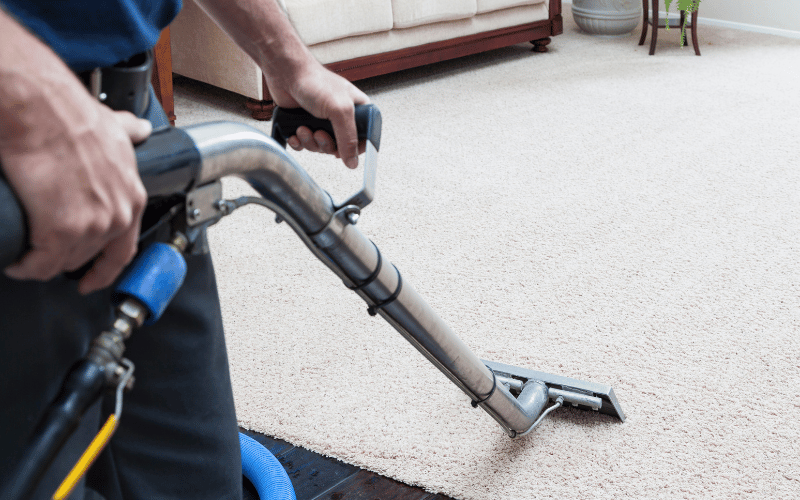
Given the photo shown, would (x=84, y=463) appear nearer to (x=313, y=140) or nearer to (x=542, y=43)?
(x=313, y=140)

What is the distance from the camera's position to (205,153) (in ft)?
1.51

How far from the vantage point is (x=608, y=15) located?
3957mm

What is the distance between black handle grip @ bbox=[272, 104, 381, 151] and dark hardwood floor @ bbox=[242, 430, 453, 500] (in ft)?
1.94

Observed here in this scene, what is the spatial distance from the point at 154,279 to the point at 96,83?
0.20 m

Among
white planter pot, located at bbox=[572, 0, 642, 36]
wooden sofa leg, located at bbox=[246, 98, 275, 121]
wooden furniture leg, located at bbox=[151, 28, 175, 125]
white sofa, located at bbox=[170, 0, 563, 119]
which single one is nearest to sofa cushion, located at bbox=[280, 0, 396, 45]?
white sofa, located at bbox=[170, 0, 563, 119]

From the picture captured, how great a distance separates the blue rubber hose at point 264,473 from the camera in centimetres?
101

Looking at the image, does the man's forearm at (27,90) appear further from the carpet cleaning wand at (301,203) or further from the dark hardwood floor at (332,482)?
the dark hardwood floor at (332,482)

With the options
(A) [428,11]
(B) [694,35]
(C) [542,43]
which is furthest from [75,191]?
(B) [694,35]

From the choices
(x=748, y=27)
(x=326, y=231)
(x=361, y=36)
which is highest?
(x=326, y=231)

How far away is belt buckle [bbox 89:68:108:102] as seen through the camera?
0.55 meters

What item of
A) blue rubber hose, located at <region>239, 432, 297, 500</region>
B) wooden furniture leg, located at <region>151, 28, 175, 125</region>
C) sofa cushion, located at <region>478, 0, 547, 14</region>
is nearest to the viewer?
blue rubber hose, located at <region>239, 432, 297, 500</region>

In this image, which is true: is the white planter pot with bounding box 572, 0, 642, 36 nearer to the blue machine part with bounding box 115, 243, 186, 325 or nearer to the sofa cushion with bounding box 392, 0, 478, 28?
the sofa cushion with bounding box 392, 0, 478, 28

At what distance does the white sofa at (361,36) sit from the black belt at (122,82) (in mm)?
2131

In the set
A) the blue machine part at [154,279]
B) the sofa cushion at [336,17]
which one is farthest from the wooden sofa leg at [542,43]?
the blue machine part at [154,279]
